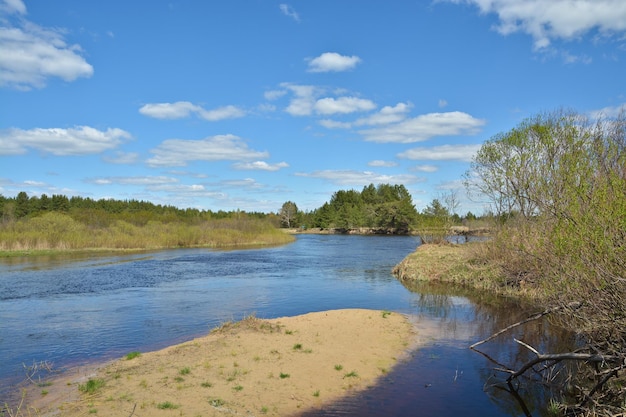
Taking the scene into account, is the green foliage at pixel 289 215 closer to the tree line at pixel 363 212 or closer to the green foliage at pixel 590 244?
the tree line at pixel 363 212

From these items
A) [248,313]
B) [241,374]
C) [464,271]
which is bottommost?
[248,313]

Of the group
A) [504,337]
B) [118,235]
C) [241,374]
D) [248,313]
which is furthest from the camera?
[118,235]

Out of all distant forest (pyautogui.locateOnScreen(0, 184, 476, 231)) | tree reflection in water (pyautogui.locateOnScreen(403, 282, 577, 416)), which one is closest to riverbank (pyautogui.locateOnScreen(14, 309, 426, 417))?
tree reflection in water (pyautogui.locateOnScreen(403, 282, 577, 416))

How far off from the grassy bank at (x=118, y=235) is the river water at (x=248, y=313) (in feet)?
40.0

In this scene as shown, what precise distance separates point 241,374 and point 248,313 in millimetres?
8376

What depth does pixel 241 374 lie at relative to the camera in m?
10.3

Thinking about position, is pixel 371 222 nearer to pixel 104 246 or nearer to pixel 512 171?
pixel 104 246

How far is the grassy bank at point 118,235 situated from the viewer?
47.4 m

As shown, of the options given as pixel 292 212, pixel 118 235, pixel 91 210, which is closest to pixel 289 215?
pixel 292 212

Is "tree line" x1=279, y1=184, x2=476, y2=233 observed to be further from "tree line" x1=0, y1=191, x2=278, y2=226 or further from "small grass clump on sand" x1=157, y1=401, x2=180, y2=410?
"small grass clump on sand" x1=157, y1=401, x2=180, y2=410

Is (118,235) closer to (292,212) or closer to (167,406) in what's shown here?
(167,406)

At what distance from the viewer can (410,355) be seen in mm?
12602

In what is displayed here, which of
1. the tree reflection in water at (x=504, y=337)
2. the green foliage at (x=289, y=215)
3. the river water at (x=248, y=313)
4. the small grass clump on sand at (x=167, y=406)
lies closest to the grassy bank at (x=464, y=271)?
the tree reflection in water at (x=504, y=337)

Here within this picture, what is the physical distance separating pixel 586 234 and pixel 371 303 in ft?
44.9
